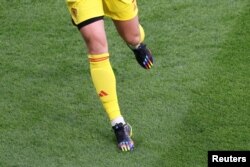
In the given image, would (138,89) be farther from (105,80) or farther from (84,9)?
(84,9)

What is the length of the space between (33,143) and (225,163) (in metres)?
1.30

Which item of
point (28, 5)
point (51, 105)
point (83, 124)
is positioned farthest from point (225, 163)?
point (28, 5)

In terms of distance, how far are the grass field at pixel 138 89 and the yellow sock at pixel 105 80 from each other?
0.79ft

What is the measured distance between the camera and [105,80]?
13.6 ft

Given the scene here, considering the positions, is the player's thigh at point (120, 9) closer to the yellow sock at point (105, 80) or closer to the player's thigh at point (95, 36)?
the player's thigh at point (95, 36)

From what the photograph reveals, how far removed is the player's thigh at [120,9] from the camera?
410 centimetres

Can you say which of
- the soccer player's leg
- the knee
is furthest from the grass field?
the knee

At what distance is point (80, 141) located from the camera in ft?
14.3

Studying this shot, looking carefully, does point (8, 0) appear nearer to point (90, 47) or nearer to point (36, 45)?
point (36, 45)

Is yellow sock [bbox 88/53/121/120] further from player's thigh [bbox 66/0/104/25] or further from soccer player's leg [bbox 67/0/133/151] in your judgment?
player's thigh [bbox 66/0/104/25]

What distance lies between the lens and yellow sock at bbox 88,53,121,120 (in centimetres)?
409

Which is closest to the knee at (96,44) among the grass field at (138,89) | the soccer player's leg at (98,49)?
the soccer player's leg at (98,49)

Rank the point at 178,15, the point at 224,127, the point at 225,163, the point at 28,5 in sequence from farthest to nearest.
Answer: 1. the point at 28,5
2. the point at 178,15
3. the point at 224,127
4. the point at 225,163

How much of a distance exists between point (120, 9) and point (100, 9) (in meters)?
0.17
